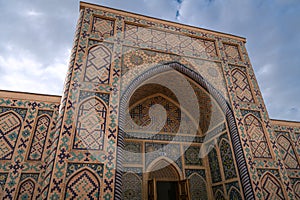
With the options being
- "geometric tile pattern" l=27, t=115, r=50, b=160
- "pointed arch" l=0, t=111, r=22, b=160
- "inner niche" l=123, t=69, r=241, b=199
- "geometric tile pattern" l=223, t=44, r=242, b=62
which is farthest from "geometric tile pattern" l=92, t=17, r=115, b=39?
"geometric tile pattern" l=223, t=44, r=242, b=62

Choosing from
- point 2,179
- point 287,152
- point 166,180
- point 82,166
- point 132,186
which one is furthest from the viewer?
point 287,152

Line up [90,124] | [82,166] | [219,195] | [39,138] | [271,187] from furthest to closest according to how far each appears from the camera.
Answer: [219,195] → [39,138] → [271,187] → [90,124] → [82,166]

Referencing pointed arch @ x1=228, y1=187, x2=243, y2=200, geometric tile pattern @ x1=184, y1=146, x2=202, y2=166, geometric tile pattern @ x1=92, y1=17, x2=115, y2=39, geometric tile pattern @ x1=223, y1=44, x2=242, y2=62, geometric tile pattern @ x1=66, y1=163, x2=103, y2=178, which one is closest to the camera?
geometric tile pattern @ x1=66, y1=163, x2=103, y2=178

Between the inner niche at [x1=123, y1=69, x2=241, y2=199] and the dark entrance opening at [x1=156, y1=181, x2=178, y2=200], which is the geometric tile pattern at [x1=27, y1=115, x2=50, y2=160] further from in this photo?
the dark entrance opening at [x1=156, y1=181, x2=178, y2=200]

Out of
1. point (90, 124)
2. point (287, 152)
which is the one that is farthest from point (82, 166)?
point (287, 152)

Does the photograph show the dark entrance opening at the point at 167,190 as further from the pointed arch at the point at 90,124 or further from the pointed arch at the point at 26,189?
the pointed arch at the point at 26,189

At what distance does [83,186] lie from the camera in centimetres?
331

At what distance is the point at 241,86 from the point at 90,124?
388 centimetres

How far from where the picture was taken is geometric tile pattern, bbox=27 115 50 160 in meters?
4.33

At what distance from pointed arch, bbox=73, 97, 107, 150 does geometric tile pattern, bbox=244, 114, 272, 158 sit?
318cm

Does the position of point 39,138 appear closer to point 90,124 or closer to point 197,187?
point 90,124

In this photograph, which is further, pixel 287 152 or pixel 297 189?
pixel 287 152

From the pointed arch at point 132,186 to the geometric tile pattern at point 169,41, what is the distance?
3125 mm

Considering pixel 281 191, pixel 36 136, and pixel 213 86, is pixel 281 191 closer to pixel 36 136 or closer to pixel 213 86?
pixel 213 86
